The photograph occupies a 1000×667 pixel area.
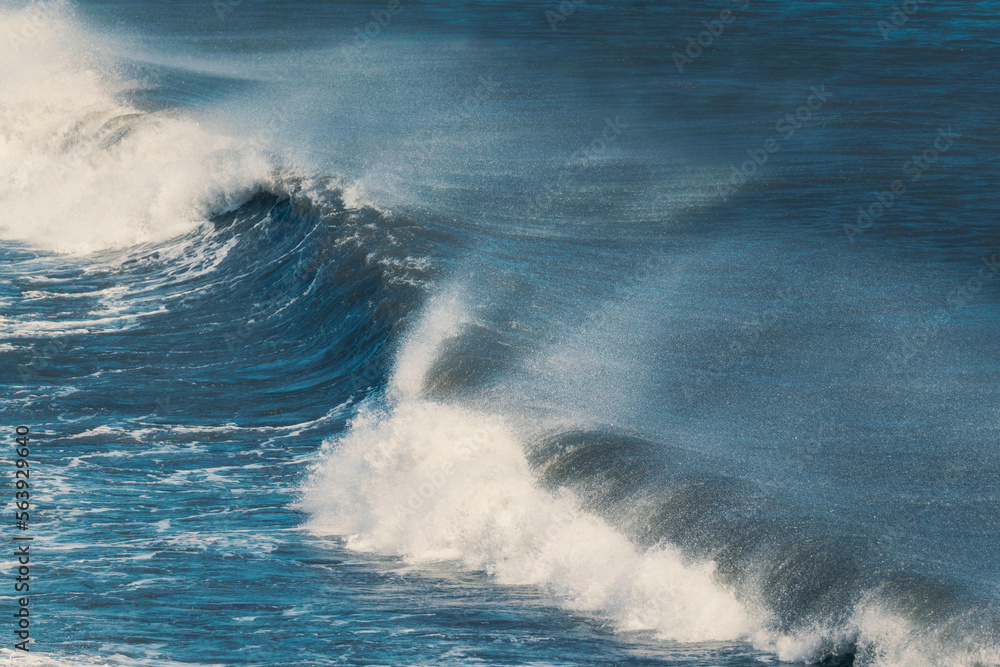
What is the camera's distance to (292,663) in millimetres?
8609

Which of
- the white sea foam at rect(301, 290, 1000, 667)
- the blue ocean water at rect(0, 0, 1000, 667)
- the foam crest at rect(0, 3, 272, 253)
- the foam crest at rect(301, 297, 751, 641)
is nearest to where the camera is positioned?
the white sea foam at rect(301, 290, 1000, 667)

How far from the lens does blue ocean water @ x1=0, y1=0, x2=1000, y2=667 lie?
930 cm

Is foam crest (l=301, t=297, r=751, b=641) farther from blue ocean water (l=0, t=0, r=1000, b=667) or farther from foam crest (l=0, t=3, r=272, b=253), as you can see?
foam crest (l=0, t=3, r=272, b=253)

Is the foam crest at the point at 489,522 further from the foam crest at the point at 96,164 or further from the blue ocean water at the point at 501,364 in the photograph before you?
the foam crest at the point at 96,164

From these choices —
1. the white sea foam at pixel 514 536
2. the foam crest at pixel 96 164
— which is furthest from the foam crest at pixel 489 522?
the foam crest at pixel 96 164

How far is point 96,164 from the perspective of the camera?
23234 mm

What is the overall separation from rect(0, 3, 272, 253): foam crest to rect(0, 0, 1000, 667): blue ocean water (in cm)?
9

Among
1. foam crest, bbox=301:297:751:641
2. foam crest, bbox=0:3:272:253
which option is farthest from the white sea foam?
foam crest, bbox=0:3:272:253

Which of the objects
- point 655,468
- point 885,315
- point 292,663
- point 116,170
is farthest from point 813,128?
point 292,663

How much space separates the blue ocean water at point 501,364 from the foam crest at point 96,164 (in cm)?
9

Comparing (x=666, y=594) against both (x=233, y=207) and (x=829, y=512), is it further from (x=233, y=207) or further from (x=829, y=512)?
(x=233, y=207)

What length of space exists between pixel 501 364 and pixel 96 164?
42.3 ft

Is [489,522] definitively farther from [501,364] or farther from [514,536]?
[501,364]

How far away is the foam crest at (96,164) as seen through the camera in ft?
68.9
